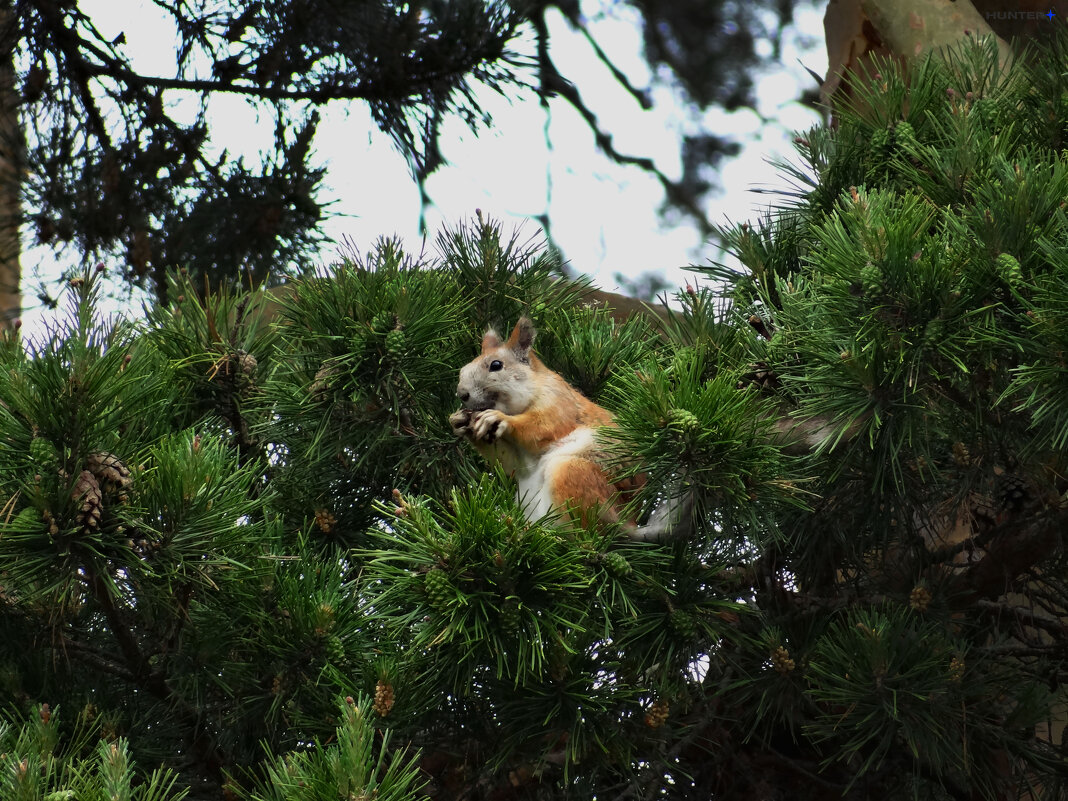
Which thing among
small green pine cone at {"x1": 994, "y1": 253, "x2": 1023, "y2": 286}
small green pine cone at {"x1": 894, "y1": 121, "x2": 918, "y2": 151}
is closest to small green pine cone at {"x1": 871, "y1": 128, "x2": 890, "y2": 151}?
small green pine cone at {"x1": 894, "y1": 121, "x2": 918, "y2": 151}

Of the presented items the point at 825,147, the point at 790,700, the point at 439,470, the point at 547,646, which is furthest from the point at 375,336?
the point at 825,147

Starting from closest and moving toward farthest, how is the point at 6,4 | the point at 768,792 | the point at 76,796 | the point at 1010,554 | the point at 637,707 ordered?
the point at 76,796
the point at 637,707
the point at 1010,554
the point at 768,792
the point at 6,4

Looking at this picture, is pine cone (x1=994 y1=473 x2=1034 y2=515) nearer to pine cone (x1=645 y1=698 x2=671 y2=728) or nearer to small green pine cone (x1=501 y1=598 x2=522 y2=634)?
pine cone (x1=645 y1=698 x2=671 y2=728)

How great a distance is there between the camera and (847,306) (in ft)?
5.32

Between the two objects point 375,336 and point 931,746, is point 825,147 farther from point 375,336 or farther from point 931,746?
point 931,746

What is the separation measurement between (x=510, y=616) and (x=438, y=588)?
0.09 meters

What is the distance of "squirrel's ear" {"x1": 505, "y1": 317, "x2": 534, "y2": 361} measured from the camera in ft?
→ 7.13

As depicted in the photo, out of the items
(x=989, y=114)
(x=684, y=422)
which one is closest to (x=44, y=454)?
(x=684, y=422)

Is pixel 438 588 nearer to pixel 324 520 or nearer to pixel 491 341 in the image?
pixel 324 520

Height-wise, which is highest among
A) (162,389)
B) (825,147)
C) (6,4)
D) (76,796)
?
(6,4)

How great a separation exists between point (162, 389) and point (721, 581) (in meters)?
0.88

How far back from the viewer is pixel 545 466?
6.75ft

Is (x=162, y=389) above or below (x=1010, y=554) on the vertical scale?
above

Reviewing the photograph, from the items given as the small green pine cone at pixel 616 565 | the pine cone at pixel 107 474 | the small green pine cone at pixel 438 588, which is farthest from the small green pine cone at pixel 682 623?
the pine cone at pixel 107 474
